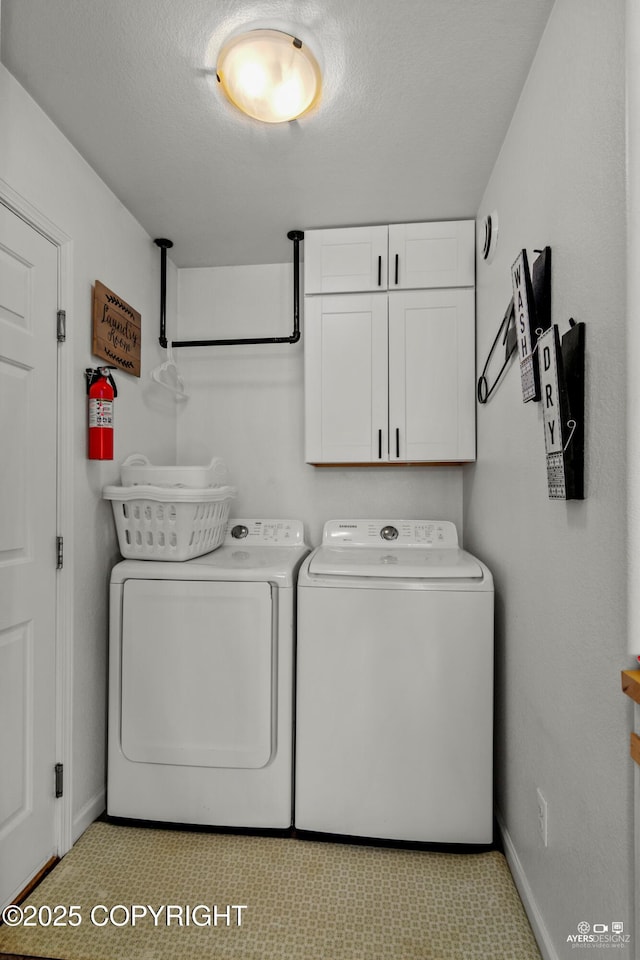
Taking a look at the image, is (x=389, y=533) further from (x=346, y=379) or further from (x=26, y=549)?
(x=26, y=549)

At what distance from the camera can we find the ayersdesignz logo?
2.95 ft

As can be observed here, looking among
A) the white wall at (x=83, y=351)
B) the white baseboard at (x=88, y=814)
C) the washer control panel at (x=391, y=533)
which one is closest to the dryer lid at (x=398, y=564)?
the washer control panel at (x=391, y=533)

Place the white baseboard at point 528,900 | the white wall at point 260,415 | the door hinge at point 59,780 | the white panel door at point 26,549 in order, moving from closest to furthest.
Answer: the white baseboard at point 528,900 < the white panel door at point 26,549 < the door hinge at point 59,780 < the white wall at point 260,415

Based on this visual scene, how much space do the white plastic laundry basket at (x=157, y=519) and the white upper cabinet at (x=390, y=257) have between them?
1.13m

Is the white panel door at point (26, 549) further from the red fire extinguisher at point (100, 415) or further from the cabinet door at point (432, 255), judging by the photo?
the cabinet door at point (432, 255)

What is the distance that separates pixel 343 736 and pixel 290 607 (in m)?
0.47

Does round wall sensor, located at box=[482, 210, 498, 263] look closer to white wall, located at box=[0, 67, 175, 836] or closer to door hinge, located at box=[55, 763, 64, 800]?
white wall, located at box=[0, 67, 175, 836]

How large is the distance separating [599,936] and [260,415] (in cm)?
230

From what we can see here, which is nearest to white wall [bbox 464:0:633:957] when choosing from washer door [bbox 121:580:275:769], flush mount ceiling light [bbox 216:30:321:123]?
flush mount ceiling light [bbox 216:30:321:123]

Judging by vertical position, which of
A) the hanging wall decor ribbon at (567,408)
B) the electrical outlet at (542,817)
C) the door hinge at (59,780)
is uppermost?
the hanging wall decor ribbon at (567,408)

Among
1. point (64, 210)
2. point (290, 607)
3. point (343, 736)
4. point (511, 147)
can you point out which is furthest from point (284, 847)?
point (511, 147)

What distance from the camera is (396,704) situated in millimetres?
1760

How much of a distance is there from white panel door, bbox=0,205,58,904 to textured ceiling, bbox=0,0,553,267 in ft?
1.50

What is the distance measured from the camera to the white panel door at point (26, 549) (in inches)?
58.9
